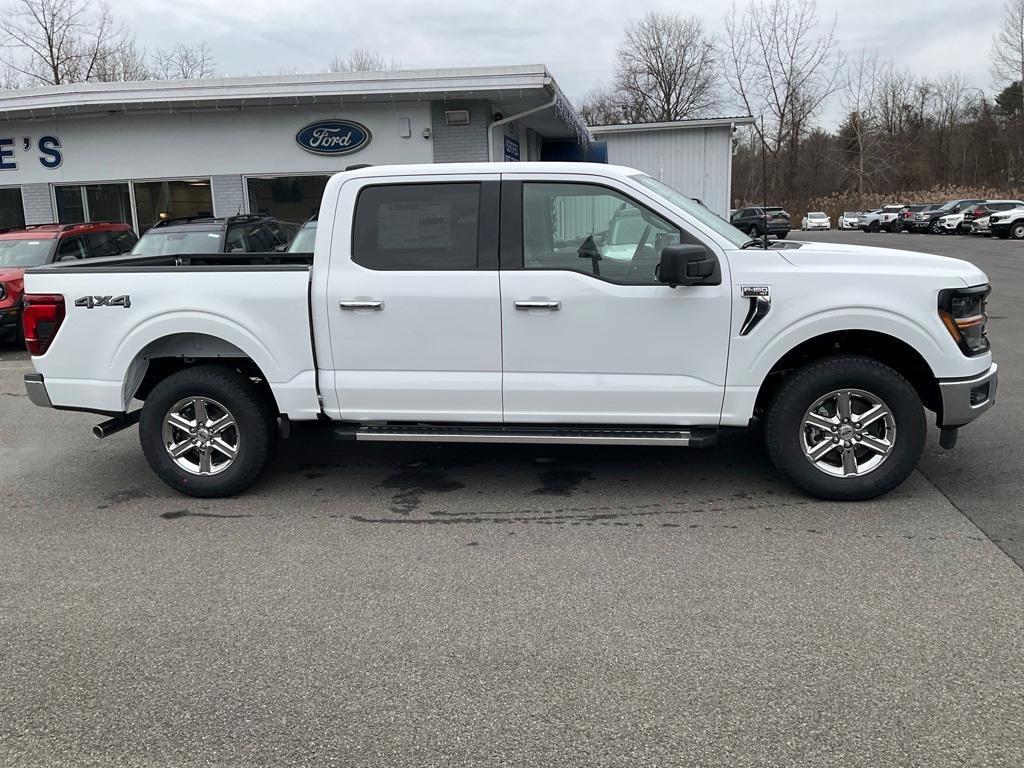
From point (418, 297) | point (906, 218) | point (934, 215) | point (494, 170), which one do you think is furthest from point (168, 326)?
point (906, 218)

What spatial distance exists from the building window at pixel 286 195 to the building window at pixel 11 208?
16.7ft

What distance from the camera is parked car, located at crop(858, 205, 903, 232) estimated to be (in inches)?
2014

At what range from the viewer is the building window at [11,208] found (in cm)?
1772

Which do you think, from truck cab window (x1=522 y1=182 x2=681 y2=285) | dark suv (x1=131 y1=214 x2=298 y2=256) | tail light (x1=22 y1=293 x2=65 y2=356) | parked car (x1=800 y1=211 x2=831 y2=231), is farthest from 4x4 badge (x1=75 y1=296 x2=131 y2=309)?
parked car (x1=800 y1=211 x2=831 y2=231)

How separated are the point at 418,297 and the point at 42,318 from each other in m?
2.45

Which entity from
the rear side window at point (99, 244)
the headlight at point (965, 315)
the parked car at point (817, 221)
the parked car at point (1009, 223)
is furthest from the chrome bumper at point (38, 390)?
the parked car at point (817, 221)

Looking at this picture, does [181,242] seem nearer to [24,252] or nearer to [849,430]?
[24,252]

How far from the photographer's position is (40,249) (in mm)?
12781

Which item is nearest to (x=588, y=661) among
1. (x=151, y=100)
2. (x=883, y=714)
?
(x=883, y=714)

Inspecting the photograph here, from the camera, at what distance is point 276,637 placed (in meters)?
3.66

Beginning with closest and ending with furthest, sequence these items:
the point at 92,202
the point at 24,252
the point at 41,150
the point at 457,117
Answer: the point at 24,252
the point at 457,117
the point at 41,150
the point at 92,202

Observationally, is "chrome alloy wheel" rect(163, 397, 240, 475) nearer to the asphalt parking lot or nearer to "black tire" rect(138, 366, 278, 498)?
"black tire" rect(138, 366, 278, 498)

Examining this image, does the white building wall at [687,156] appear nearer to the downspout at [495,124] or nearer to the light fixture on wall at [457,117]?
the downspout at [495,124]

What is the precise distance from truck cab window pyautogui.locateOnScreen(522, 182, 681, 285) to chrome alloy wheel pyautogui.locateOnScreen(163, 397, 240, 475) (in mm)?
2198
